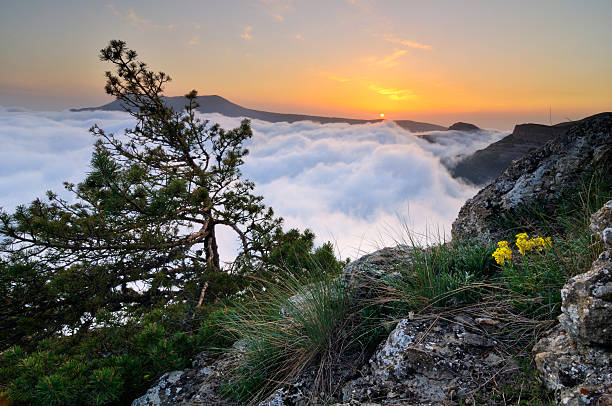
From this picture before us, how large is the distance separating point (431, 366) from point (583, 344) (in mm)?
898

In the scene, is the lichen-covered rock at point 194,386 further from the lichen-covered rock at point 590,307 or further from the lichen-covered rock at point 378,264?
the lichen-covered rock at point 590,307

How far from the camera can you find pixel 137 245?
6.65 m

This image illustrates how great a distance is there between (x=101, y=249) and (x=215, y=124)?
4.03m

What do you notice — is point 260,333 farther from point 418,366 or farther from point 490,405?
point 490,405

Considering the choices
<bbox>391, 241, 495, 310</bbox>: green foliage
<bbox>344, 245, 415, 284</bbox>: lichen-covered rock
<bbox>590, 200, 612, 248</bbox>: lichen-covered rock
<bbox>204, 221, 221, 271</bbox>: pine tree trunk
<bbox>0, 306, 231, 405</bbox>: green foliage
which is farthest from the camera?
<bbox>204, 221, 221, 271</bbox>: pine tree trunk

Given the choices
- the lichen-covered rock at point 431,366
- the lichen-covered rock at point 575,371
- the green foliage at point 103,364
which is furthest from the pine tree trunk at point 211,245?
the lichen-covered rock at point 575,371

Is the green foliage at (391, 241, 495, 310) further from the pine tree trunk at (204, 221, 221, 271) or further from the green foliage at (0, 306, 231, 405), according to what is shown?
the pine tree trunk at (204, 221, 221, 271)

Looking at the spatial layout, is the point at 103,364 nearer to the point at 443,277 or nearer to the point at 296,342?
the point at 296,342

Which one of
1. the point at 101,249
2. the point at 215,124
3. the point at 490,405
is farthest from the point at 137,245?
the point at 490,405

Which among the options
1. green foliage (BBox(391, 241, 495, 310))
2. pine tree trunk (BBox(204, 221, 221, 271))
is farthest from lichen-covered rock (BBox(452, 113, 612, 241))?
pine tree trunk (BBox(204, 221, 221, 271))

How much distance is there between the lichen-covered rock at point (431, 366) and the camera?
2.29 metres

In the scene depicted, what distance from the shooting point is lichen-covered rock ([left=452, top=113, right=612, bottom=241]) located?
460 centimetres

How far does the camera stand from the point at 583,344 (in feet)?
6.80

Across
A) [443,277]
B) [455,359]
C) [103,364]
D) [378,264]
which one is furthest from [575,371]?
[103,364]
